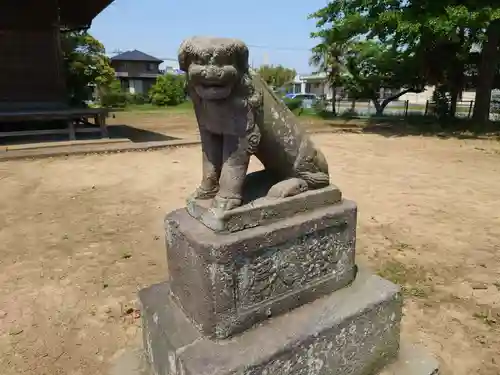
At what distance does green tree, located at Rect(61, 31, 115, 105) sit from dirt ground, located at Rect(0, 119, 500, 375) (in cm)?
813

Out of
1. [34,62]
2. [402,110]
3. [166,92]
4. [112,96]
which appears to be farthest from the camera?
[166,92]

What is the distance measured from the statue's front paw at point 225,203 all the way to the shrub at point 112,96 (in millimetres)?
25865

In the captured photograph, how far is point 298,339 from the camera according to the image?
194cm

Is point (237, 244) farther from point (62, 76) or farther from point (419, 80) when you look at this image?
point (419, 80)

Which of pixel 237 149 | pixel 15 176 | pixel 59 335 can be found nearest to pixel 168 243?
pixel 237 149

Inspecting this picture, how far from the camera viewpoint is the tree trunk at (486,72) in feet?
41.5

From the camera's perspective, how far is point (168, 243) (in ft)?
7.16

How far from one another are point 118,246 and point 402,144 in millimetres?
9416

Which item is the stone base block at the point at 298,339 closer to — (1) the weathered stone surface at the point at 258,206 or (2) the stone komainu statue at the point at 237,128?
(1) the weathered stone surface at the point at 258,206

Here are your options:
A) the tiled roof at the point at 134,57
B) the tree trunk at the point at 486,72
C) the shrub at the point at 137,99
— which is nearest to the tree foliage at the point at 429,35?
the tree trunk at the point at 486,72

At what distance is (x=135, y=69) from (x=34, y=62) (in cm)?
3649

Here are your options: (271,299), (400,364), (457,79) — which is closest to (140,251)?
(271,299)

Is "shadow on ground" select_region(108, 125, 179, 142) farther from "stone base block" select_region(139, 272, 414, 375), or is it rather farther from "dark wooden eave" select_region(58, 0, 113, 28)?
"stone base block" select_region(139, 272, 414, 375)

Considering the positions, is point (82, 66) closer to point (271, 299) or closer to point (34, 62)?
point (34, 62)
